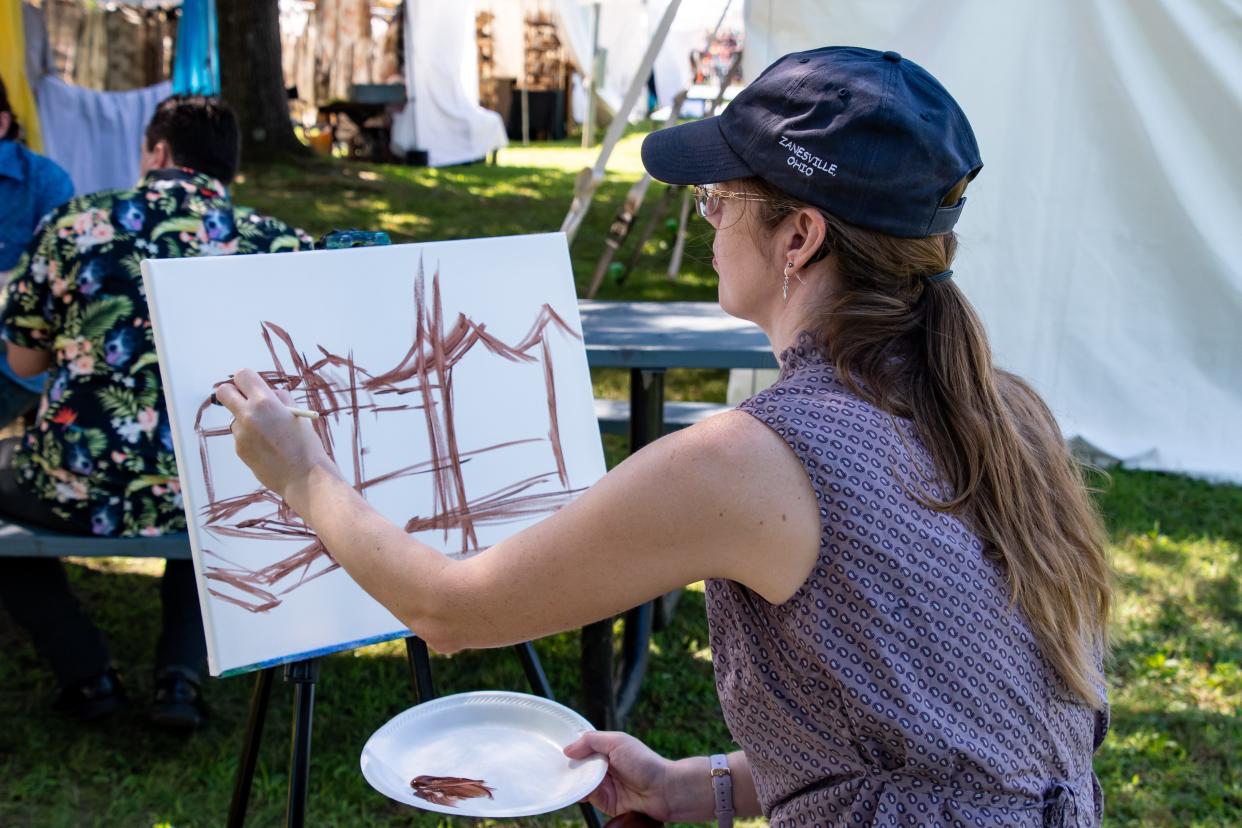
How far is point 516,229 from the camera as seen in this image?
8.27m

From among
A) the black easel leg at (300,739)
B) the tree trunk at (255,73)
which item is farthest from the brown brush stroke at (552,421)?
the tree trunk at (255,73)

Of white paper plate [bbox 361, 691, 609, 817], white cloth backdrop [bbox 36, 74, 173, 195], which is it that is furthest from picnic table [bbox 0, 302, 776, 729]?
white cloth backdrop [bbox 36, 74, 173, 195]

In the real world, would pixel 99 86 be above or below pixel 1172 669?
above

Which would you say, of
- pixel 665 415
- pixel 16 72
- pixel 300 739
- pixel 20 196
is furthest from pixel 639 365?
pixel 16 72

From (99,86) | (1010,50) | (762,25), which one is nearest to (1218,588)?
(1010,50)

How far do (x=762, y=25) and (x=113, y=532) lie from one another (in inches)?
112

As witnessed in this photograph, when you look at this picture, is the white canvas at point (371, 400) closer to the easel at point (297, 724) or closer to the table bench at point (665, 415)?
the easel at point (297, 724)

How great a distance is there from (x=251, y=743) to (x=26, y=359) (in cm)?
123

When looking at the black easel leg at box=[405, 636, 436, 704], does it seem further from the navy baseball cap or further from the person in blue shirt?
the person in blue shirt

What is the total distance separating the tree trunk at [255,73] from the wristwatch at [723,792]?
24.8ft

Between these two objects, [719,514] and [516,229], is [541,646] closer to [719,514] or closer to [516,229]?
[719,514]

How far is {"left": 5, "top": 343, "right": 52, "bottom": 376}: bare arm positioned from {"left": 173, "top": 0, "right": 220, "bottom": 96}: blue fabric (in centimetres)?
290

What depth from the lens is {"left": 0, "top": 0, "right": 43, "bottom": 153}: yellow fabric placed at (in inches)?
200

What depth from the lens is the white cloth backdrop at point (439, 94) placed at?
11.8 meters
